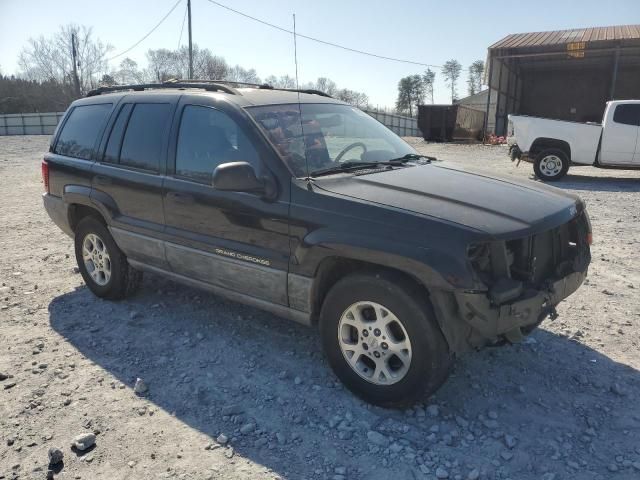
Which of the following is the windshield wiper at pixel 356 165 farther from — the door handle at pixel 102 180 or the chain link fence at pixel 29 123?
the chain link fence at pixel 29 123

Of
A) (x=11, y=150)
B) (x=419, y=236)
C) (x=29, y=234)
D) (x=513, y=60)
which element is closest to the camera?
(x=419, y=236)

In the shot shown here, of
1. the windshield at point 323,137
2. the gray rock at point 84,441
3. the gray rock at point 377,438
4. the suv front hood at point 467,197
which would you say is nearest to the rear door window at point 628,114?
the windshield at point 323,137

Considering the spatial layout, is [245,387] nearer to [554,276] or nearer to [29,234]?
[554,276]

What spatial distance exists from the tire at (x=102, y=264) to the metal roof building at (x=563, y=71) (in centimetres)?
2421

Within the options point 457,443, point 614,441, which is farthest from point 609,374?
point 457,443

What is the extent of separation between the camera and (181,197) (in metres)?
3.85

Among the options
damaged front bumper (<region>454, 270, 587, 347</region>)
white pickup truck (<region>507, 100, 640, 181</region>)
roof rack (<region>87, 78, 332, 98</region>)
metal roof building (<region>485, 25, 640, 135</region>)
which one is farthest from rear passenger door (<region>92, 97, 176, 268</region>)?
metal roof building (<region>485, 25, 640, 135</region>)

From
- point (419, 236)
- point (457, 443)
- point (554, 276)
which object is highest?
point (419, 236)

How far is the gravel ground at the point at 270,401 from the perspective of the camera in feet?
8.74

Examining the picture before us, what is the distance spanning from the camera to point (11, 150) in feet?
72.9

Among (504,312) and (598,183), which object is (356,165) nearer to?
(504,312)

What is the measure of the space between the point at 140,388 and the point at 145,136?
203 cm

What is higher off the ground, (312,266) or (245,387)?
(312,266)

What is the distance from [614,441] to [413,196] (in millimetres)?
1713
